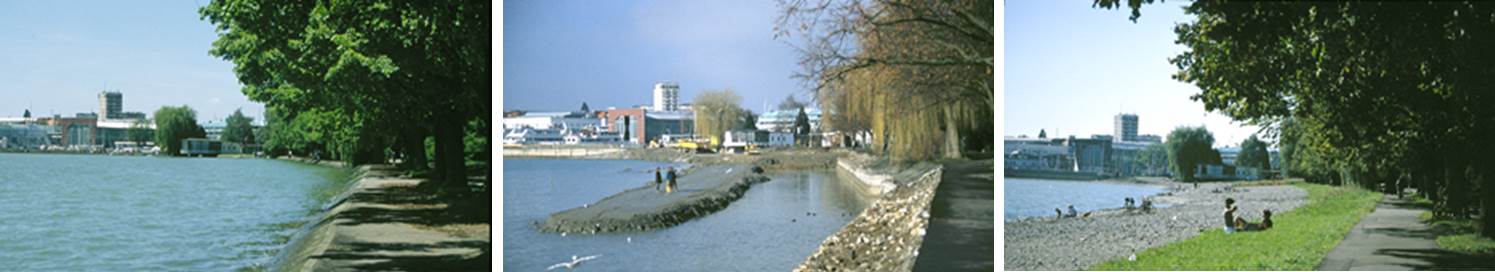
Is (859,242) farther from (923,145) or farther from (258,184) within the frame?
(258,184)

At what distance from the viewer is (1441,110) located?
5832 mm

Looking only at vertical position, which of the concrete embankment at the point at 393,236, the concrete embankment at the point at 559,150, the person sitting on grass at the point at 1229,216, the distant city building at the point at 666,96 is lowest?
the concrete embankment at the point at 393,236

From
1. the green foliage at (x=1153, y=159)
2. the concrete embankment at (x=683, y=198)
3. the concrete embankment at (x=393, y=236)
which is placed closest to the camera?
the green foliage at (x=1153, y=159)

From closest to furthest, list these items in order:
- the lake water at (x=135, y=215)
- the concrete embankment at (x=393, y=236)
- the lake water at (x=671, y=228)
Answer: the lake water at (x=671, y=228), the concrete embankment at (x=393, y=236), the lake water at (x=135, y=215)

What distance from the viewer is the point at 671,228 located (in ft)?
21.0

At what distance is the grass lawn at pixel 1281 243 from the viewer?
6008 mm

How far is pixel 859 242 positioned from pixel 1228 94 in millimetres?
2061

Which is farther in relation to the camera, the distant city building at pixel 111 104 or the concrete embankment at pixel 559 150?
the distant city building at pixel 111 104

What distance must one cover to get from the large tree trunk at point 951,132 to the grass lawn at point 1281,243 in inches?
38.6

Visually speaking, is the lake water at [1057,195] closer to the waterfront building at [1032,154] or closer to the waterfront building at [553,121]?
the waterfront building at [1032,154]

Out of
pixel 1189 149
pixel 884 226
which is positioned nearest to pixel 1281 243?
pixel 1189 149

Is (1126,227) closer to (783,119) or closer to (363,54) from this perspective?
(783,119)

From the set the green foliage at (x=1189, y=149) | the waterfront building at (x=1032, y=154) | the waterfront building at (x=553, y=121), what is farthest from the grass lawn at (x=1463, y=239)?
the waterfront building at (x=553, y=121)

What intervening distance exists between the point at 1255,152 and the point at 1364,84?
62cm
